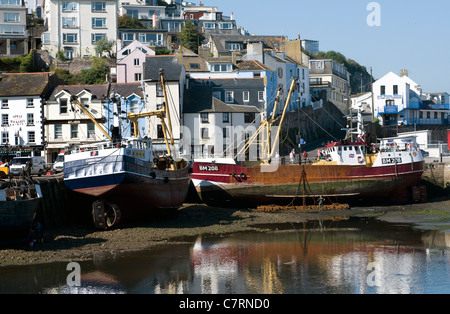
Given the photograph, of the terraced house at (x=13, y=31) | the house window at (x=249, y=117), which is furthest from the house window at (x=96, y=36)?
the house window at (x=249, y=117)

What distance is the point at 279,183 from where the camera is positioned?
4503cm

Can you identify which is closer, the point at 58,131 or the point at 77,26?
the point at 58,131

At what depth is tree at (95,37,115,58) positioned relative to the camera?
Answer: 7975cm

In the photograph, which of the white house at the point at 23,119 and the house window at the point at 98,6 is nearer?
the white house at the point at 23,119

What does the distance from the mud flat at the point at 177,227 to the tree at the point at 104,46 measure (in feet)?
135

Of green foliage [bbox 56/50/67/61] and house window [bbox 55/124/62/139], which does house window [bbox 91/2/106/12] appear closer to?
green foliage [bbox 56/50/67/61]

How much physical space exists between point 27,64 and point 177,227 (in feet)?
149

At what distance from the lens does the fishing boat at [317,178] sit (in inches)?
1766

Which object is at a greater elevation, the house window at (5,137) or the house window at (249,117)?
the house window at (249,117)

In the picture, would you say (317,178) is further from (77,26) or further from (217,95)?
(77,26)

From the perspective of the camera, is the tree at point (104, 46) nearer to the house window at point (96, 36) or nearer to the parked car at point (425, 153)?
the house window at point (96, 36)

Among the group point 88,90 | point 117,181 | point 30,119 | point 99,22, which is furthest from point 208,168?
point 99,22
